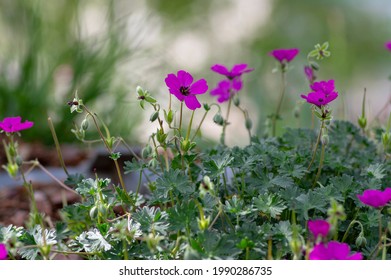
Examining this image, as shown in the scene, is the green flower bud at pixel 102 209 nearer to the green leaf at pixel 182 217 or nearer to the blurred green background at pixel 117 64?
the green leaf at pixel 182 217

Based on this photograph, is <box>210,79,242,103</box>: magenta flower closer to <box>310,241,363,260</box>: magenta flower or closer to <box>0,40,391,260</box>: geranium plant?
<box>0,40,391,260</box>: geranium plant

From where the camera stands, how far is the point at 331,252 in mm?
879

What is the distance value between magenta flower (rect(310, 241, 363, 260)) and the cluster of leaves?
0.06m

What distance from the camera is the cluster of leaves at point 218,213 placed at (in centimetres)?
97

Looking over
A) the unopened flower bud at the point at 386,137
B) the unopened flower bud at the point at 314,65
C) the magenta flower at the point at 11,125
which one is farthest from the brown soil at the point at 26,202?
the unopened flower bud at the point at 386,137

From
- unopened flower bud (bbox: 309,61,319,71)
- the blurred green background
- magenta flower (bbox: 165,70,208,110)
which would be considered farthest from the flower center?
the blurred green background

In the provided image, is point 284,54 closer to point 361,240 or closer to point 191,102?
point 191,102

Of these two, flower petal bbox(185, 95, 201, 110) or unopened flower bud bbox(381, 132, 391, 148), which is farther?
unopened flower bud bbox(381, 132, 391, 148)

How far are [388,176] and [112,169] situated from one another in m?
1.09

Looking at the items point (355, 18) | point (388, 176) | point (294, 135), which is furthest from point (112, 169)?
point (355, 18)

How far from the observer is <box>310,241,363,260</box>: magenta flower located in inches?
33.7

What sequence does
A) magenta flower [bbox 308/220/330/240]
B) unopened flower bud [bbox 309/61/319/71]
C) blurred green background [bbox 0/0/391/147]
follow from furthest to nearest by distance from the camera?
blurred green background [bbox 0/0/391/147], unopened flower bud [bbox 309/61/319/71], magenta flower [bbox 308/220/330/240]
